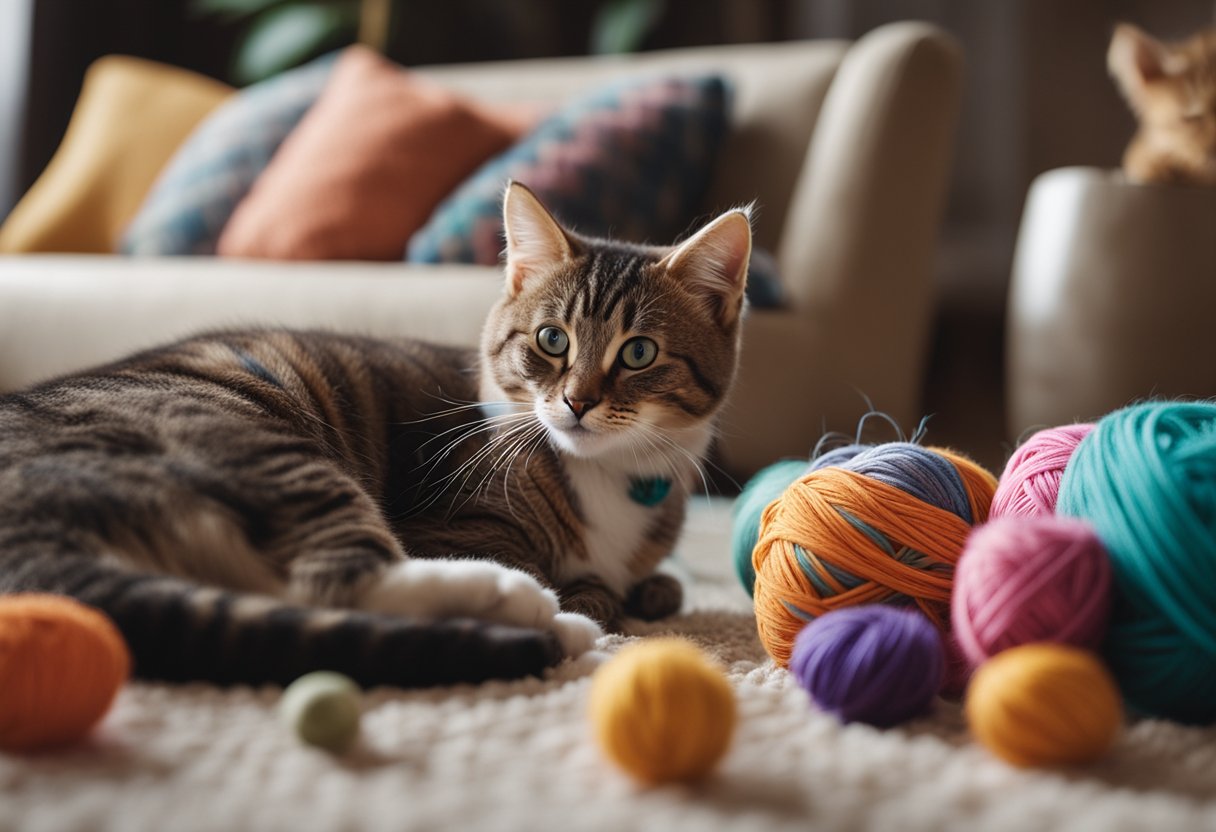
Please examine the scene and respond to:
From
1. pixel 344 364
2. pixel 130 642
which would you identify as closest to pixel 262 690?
pixel 130 642

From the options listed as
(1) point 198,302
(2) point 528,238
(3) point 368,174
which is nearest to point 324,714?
(2) point 528,238

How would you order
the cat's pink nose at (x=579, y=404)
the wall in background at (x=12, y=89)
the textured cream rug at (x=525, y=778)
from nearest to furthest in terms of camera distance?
the textured cream rug at (x=525, y=778) → the cat's pink nose at (x=579, y=404) → the wall in background at (x=12, y=89)

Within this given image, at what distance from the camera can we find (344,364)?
4.17 feet

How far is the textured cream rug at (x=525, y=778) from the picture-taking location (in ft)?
1.98

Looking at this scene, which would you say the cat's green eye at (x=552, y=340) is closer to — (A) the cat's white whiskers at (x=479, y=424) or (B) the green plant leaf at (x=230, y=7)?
(A) the cat's white whiskers at (x=479, y=424)

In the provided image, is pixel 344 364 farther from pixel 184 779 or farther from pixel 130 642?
pixel 184 779

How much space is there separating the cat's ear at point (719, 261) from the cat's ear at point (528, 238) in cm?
14

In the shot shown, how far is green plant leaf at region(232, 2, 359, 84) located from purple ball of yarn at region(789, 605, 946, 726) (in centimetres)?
321

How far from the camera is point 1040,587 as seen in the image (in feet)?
2.46

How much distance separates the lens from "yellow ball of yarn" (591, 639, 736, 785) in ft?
2.13

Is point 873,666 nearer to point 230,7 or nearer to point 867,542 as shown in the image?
point 867,542

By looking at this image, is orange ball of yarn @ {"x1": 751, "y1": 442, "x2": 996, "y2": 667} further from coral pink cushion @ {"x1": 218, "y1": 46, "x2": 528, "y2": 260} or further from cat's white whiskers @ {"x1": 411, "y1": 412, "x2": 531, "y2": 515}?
coral pink cushion @ {"x1": 218, "y1": 46, "x2": 528, "y2": 260}

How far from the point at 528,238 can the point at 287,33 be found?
2559mm

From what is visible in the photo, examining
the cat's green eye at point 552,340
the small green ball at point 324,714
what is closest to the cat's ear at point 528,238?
the cat's green eye at point 552,340
